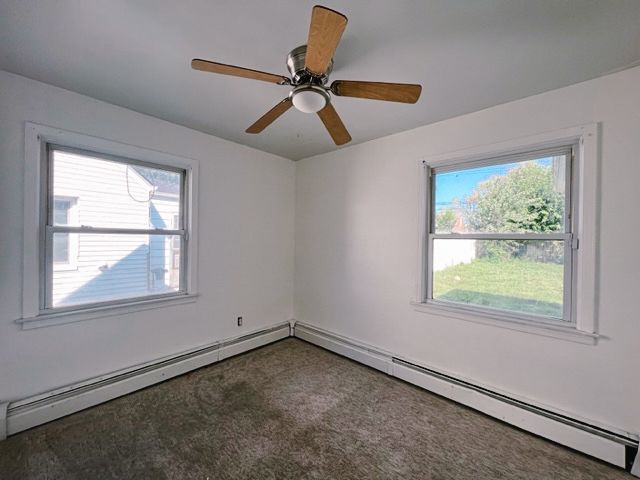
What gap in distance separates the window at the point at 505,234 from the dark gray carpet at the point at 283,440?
90cm

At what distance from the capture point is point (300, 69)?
1513 millimetres

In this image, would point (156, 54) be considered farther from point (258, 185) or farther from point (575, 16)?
point (575, 16)

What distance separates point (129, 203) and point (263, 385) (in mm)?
2044

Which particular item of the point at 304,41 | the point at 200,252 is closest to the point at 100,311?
the point at 200,252

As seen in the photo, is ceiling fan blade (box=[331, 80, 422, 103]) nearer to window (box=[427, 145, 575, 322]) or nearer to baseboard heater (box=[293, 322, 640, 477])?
window (box=[427, 145, 575, 322])

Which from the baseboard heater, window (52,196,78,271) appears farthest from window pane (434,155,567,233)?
window (52,196,78,271)

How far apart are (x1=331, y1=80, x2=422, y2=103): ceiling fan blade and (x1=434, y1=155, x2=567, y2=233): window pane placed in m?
1.25

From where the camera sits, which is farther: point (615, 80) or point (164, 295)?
point (164, 295)

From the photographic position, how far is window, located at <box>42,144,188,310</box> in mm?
2090

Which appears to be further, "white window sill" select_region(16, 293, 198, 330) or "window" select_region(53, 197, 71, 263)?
"window" select_region(53, 197, 71, 263)

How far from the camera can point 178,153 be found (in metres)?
2.66

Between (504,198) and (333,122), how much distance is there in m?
1.54

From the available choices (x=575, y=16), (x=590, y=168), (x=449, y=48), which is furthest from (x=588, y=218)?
(x=449, y=48)

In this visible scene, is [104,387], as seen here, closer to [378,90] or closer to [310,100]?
[310,100]
